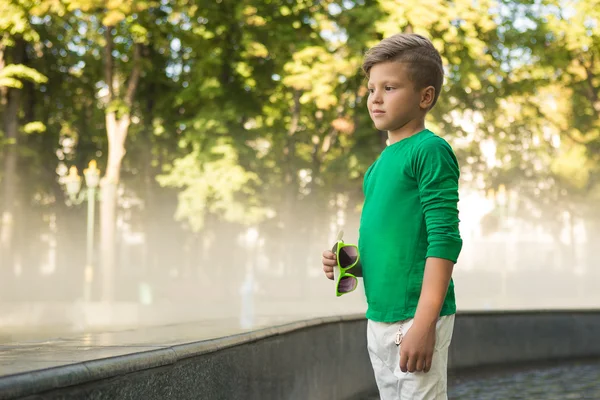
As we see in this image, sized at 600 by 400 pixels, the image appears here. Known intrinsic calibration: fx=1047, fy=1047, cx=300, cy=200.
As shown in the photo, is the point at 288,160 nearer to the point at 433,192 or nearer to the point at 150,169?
the point at 150,169

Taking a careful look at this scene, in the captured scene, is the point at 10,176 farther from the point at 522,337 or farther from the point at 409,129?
the point at 409,129

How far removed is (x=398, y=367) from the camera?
295 centimetres

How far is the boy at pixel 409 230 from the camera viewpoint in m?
2.83

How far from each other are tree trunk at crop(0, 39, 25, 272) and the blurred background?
0.18 feet

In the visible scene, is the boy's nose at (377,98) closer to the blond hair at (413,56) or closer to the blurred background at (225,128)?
the blond hair at (413,56)

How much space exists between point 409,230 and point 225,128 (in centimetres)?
2153

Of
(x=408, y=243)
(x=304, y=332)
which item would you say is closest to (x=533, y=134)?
(x=304, y=332)

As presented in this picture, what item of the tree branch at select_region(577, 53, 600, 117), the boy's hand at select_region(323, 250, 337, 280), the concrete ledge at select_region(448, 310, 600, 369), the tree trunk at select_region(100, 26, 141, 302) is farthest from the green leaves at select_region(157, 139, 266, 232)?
the boy's hand at select_region(323, 250, 337, 280)

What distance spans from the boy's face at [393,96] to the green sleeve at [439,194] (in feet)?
0.40

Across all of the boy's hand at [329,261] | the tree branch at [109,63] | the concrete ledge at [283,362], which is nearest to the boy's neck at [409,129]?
the boy's hand at [329,261]

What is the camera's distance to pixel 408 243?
9.73 feet

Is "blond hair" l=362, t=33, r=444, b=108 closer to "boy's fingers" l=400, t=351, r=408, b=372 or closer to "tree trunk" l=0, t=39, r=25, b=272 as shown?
"boy's fingers" l=400, t=351, r=408, b=372

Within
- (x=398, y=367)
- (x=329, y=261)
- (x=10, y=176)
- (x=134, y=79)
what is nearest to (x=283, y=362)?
(x=329, y=261)

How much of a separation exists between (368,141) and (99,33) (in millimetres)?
8467
